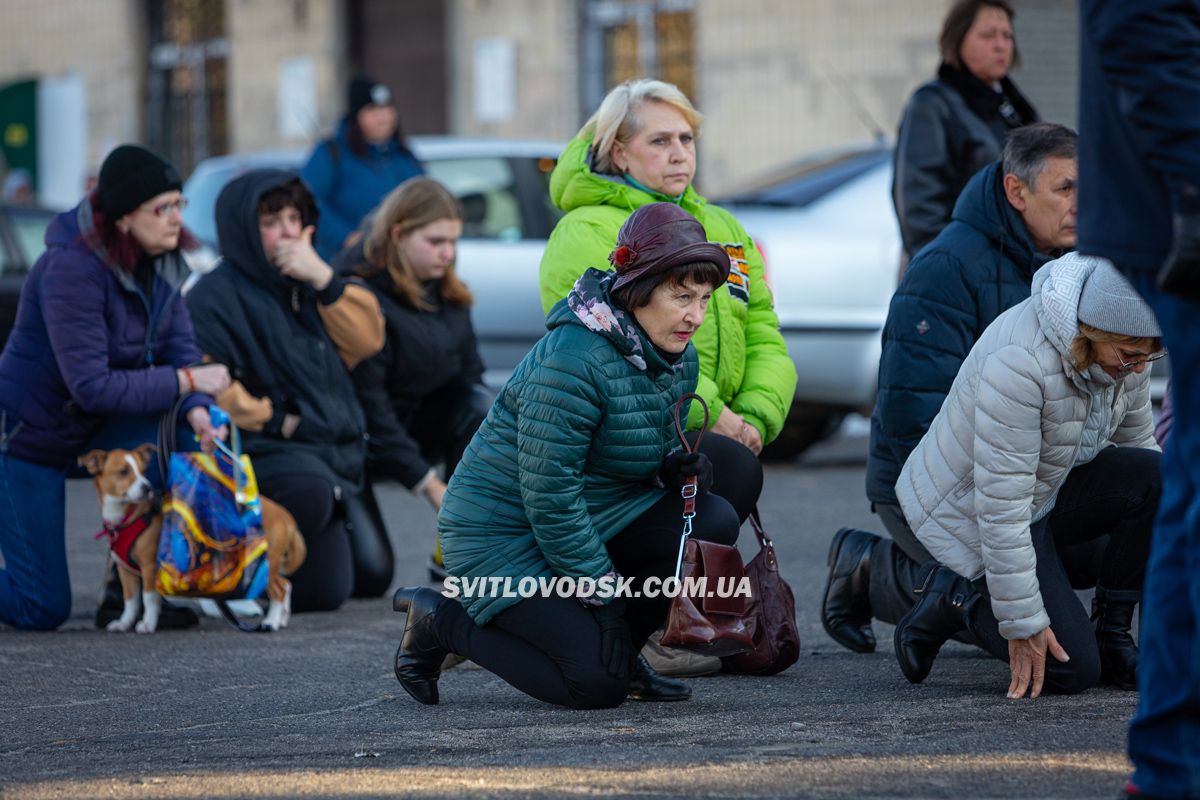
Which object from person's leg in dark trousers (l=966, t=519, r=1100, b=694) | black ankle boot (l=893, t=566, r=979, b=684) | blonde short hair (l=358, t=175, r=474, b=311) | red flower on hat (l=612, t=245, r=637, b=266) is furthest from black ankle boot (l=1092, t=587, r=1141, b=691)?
blonde short hair (l=358, t=175, r=474, b=311)

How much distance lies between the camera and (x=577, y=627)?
15.7 feet

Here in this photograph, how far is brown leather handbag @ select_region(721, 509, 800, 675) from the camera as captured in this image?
17.0 ft

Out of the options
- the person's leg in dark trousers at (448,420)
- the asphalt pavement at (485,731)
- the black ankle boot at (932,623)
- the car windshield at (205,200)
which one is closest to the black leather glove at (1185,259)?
the asphalt pavement at (485,731)

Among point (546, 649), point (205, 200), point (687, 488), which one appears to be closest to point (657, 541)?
point (687, 488)

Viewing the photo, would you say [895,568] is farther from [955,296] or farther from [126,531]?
[126,531]

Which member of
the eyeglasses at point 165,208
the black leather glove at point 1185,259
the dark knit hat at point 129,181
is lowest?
the eyeglasses at point 165,208

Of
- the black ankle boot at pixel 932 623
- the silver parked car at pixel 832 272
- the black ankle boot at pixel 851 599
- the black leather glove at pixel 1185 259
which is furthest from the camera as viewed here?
the silver parked car at pixel 832 272

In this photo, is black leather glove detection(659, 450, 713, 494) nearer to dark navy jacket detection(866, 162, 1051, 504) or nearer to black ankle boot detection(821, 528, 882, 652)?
dark navy jacket detection(866, 162, 1051, 504)

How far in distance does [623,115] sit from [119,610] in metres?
2.41

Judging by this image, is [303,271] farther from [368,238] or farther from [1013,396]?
[1013,396]

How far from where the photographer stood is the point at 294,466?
686 centimetres

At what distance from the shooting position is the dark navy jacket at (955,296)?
17.6 feet

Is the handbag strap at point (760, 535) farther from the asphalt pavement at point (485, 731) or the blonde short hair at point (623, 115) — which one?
the blonde short hair at point (623, 115)

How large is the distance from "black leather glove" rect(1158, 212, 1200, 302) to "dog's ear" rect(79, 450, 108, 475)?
3.96 m
